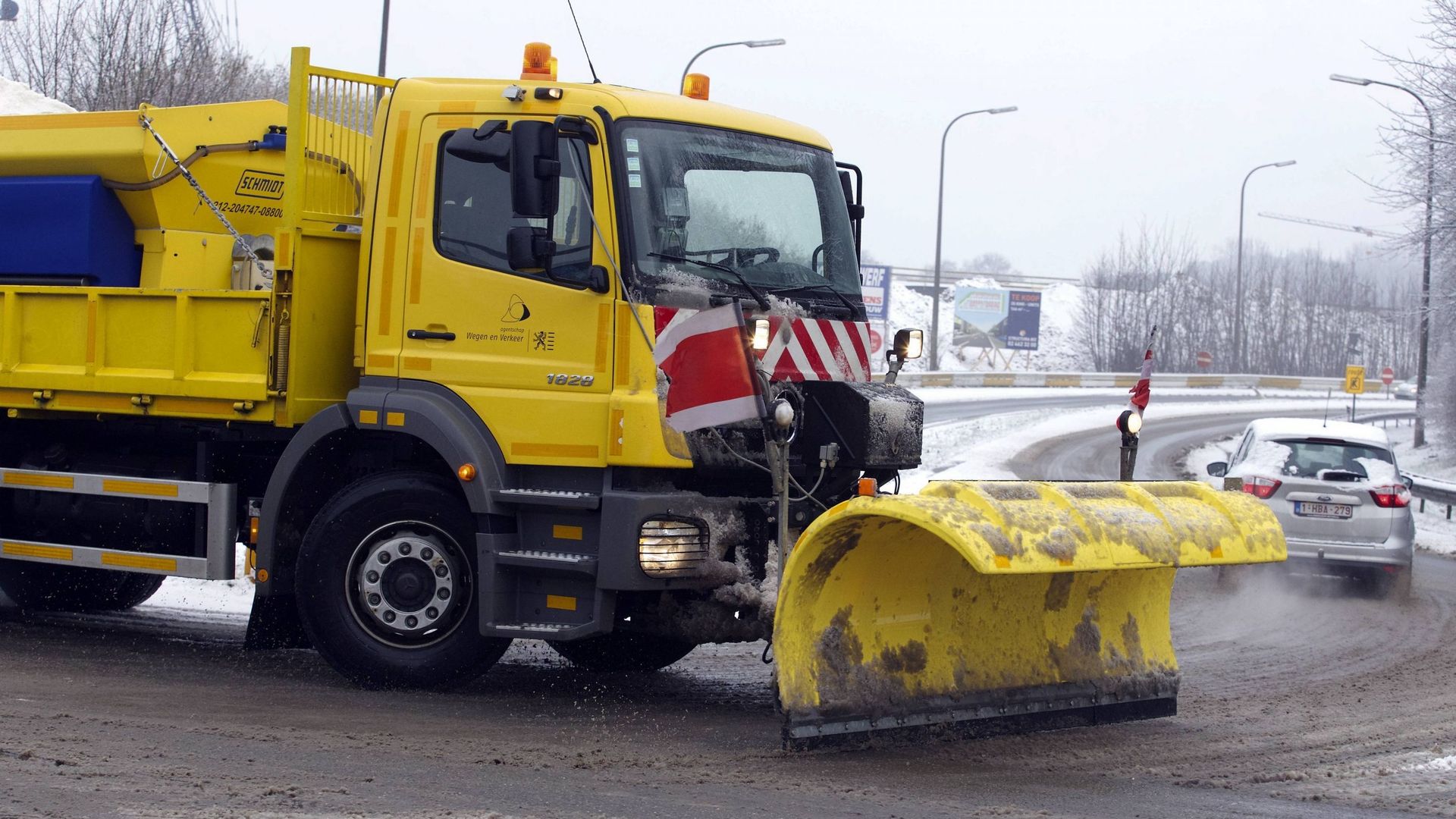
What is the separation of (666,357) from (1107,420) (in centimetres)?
2871

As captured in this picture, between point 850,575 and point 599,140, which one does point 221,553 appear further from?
point 850,575

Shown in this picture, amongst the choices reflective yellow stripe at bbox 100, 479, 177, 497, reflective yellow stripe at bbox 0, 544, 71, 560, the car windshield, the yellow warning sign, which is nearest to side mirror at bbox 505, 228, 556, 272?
reflective yellow stripe at bbox 100, 479, 177, 497

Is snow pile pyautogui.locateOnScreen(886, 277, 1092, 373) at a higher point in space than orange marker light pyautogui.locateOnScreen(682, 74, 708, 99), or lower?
higher

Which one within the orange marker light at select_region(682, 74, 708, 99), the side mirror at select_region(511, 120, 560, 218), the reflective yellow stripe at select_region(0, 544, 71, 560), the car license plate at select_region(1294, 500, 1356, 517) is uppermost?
the orange marker light at select_region(682, 74, 708, 99)

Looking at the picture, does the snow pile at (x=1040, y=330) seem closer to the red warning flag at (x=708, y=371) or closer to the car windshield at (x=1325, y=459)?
the car windshield at (x=1325, y=459)

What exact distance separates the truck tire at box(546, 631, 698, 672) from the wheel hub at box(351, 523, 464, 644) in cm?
112

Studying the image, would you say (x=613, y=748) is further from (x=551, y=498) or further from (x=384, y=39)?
(x=384, y=39)

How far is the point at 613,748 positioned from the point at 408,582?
60.4 inches

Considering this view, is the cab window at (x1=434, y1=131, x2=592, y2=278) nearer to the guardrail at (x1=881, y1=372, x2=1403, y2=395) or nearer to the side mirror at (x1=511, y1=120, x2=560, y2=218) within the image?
the side mirror at (x1=511, y1=120, x2=560, y2=218)

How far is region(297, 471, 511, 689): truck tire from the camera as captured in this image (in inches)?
268

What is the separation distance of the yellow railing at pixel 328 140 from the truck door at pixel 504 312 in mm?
590

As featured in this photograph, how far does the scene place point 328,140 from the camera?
7406mm

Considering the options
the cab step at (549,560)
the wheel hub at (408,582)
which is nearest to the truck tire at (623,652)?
the wheel hub at (408,582)

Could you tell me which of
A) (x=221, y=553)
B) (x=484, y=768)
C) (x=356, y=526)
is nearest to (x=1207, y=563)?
(x=484, y=768)
